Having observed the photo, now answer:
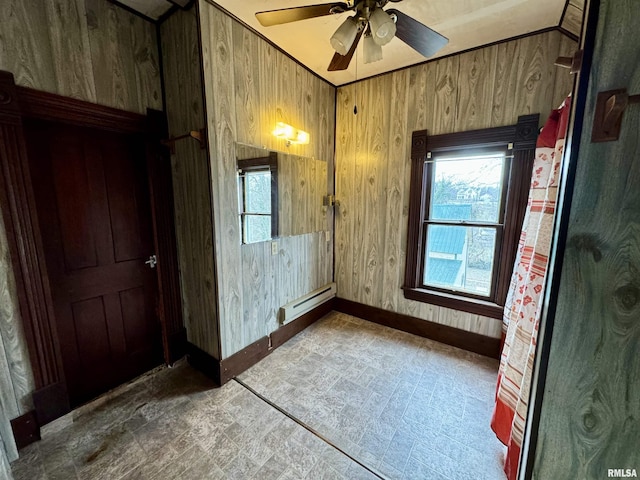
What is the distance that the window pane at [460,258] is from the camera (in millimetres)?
2389

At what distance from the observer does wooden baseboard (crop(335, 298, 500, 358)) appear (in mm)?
2389

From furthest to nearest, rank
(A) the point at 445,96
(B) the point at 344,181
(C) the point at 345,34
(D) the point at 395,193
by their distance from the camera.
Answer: (B) the point at 344,181 < (D) the point at 395,193 < (A) the point at 445,96 < (C) the point at 345,34

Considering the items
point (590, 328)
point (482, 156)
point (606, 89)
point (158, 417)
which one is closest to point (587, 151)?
point (606, 89)

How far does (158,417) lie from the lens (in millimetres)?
1713

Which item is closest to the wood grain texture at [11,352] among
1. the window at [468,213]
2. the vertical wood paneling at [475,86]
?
the window at [468,213]

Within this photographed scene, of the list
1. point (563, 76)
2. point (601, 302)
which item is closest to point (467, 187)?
point (563, 76)

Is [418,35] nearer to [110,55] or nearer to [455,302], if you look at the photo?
[110,55]

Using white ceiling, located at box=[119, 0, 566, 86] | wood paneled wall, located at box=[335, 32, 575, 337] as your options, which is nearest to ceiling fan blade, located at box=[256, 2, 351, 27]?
white ceiling, located at box=[119, 0, 566, 86]

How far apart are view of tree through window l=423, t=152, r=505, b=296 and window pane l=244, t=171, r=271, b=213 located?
170cm

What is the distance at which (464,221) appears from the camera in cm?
244

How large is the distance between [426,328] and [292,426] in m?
1.74

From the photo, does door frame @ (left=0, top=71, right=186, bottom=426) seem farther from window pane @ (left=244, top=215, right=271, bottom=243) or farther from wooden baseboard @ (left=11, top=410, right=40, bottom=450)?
window pane @ (left=244, top=215, right=271, bottom=243)

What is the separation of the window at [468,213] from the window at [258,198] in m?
1.47

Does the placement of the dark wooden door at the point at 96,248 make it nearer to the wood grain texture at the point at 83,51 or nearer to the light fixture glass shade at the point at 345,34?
the wood grain texture at the point at 83,51
